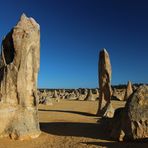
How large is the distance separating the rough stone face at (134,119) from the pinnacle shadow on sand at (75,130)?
894 mm

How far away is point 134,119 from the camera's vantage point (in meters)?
12.2

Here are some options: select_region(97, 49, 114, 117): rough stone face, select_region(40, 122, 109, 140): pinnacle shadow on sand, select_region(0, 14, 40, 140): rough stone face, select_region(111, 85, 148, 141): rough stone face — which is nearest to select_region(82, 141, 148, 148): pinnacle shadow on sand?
select_region(111, 85, 148, 141): rough stone face

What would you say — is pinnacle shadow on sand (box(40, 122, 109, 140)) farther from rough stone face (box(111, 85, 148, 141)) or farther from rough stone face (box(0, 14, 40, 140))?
rough stone face (box(0, 14, 40, 140))

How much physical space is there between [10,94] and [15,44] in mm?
2297

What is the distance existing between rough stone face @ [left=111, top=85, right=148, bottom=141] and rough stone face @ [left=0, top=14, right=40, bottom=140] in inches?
154

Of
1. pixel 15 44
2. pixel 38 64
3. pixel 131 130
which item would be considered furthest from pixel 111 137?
pixel 15 44

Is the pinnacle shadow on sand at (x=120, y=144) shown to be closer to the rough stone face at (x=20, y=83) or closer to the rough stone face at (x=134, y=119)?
the rough stone face at (x=134, y=119)

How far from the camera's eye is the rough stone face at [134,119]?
12.1m

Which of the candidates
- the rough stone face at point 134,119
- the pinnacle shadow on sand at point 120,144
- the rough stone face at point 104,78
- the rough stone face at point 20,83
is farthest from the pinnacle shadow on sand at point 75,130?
the rough stone face at point 104,78

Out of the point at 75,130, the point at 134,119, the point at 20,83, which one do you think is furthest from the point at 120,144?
the point at 20,83

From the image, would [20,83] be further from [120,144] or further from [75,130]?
[120,144]

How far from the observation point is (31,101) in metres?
14.6

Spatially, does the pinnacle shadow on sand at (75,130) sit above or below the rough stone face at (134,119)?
below

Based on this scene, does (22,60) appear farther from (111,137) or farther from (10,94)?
(111,137)
